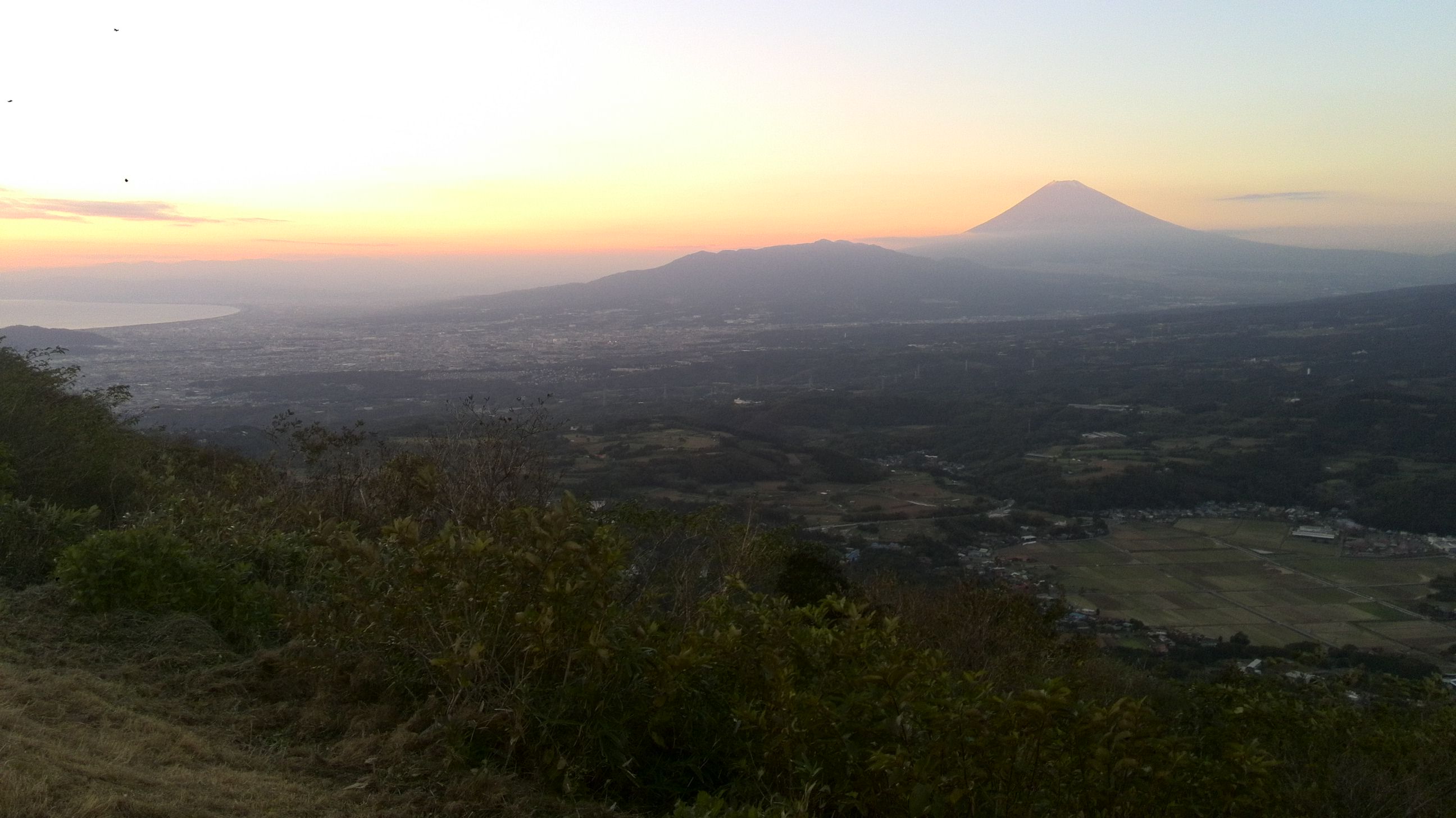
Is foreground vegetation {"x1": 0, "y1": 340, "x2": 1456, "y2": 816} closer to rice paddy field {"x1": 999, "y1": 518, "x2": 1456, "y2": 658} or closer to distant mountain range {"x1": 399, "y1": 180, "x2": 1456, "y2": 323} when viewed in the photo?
rice paddy field {"x1": 999, "y1": 518, "x2": 1456, "y2": 658}

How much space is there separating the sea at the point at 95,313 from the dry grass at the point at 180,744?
39878 mm

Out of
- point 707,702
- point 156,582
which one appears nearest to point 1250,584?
point 707,702

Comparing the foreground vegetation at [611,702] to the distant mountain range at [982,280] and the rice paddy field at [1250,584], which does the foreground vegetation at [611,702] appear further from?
the distant mountain range at [982,280]

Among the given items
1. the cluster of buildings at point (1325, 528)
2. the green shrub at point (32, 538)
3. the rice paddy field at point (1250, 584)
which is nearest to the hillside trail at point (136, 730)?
the green shrub at point (32, 538)

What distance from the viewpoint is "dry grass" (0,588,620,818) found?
9.11 feet

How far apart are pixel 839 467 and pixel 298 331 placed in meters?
42.3

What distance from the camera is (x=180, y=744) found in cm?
336

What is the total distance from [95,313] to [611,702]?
65.8 metres

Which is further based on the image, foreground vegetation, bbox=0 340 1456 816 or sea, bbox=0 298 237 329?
sea, bbox=0 298 237 329

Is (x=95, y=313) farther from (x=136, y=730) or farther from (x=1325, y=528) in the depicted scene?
(x=1325, y=528)

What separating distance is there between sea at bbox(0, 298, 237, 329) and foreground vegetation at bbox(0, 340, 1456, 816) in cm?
3937

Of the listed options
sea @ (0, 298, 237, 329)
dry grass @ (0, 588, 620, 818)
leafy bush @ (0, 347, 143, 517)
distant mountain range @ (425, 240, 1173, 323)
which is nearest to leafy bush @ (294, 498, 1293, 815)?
dry grass @ (0, 588, 620, 818)

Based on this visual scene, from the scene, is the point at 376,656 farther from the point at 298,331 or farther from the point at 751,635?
the point at 298,331

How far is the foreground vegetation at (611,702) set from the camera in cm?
299
